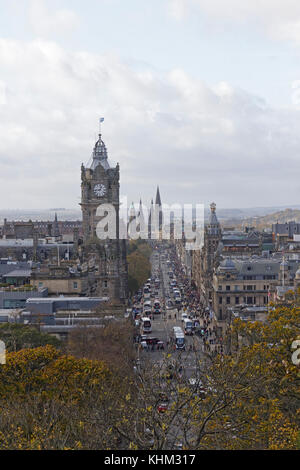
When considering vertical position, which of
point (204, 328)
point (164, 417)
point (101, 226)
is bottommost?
point (204, 328)

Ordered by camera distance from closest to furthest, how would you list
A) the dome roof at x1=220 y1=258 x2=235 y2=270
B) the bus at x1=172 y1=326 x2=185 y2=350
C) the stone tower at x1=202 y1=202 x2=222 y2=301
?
the bus at x1=172 y1=326 x2=185 y2=350 → the dome roof at x1=220 y1=258 x2=235 y2=270 → the stone tower at x1=202 y1=202 x2=222 y2=301

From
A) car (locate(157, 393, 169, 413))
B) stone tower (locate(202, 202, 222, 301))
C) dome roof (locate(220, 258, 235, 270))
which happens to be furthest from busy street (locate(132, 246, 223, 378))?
car (locate(157, 393, 169, 413))

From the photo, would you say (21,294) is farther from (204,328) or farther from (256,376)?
(256,376)

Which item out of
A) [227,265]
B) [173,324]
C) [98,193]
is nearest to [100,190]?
[98,193]

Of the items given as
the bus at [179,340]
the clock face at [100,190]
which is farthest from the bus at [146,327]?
the clock face at [100,190]

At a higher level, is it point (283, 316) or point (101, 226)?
point (101, 226)

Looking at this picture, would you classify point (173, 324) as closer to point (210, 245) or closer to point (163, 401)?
point (210, 245)

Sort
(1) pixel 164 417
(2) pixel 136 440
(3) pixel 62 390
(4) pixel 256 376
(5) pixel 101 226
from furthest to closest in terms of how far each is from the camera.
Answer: (5) pixel 101 226, (3) pixel 62 390, (4) pixel 256 376, (1) pixel 164 417, (2) pixel 136 440

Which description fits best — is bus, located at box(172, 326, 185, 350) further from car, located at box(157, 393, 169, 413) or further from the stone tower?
car, located at box(157, 393, 169, 413)
